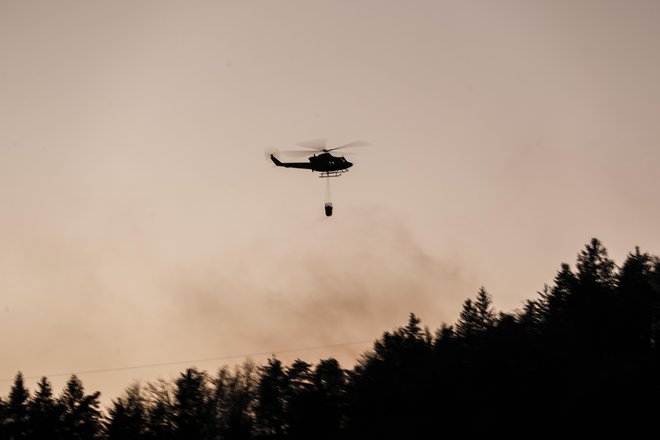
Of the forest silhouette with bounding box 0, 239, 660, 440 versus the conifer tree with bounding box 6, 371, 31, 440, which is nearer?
the forest silhouette with bounding box 0, 239, 660, 440

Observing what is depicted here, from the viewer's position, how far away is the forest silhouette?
164 ft

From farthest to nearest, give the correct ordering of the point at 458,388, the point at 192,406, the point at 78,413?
the point at 78,413
the point at 192,406
the point at 458,388

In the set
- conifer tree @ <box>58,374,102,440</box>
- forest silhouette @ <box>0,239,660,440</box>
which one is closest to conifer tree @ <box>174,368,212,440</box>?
forest silhouette @ <box>0,239,660,440</box>

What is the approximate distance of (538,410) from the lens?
50531 mm

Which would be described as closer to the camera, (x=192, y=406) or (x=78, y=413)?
(x=192, y=406)

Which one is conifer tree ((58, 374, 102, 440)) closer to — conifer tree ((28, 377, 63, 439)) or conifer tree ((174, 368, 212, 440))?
conifer tree ((28, 377, 63, 439))

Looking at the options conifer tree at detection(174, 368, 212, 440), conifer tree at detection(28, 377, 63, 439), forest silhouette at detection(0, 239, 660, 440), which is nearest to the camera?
forest silhouette at detection(0, 239, 660, 440)

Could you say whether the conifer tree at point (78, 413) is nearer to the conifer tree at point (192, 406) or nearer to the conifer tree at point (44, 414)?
the conifer tree at point (44, 414)

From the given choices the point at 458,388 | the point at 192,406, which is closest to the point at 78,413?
the point at 192,406

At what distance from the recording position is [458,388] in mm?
57688

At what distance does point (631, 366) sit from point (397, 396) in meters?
19.7

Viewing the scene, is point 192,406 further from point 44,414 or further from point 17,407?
point 17,407

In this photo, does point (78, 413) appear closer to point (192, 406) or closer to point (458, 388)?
point (192, 406)

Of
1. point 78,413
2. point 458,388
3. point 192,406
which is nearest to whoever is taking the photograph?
point 458,388
